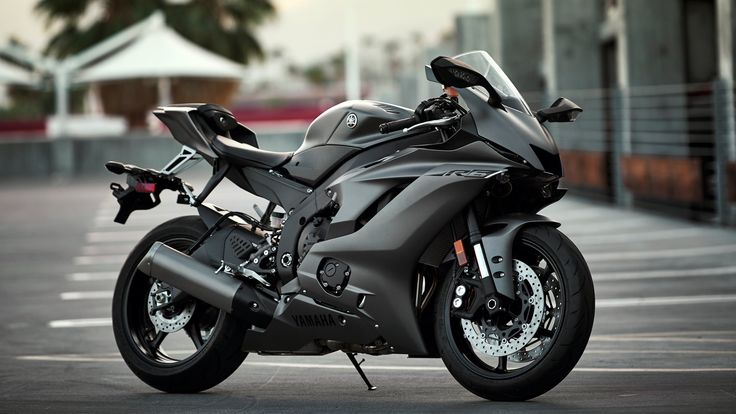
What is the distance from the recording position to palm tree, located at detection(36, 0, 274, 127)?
2432 inches

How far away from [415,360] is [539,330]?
1989 mm

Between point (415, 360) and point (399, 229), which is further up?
point (399, 229)

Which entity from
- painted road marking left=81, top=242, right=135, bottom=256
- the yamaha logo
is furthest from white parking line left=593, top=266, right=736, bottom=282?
painted road marking left=81, top=242, right=135, bottom=256

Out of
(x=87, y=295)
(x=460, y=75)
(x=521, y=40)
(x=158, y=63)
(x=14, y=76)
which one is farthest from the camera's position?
(x=14, y=76)

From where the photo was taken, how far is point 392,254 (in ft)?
21.8

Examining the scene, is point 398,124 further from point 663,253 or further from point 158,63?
point 158,63

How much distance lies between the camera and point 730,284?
12.0 metres

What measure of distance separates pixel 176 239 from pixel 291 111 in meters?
68.6

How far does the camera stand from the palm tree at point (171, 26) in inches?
2432

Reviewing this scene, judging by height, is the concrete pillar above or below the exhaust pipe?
above

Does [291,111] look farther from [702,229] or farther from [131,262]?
[131,262]

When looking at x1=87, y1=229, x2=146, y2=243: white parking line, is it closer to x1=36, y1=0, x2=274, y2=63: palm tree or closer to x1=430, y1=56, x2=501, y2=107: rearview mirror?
x1=430, y1=56, x2=501, y2=107: rearview mirror

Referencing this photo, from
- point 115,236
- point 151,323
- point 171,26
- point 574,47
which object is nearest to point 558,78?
point 574,47

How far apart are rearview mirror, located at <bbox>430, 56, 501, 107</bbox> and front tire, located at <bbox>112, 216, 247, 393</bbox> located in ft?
5.08
